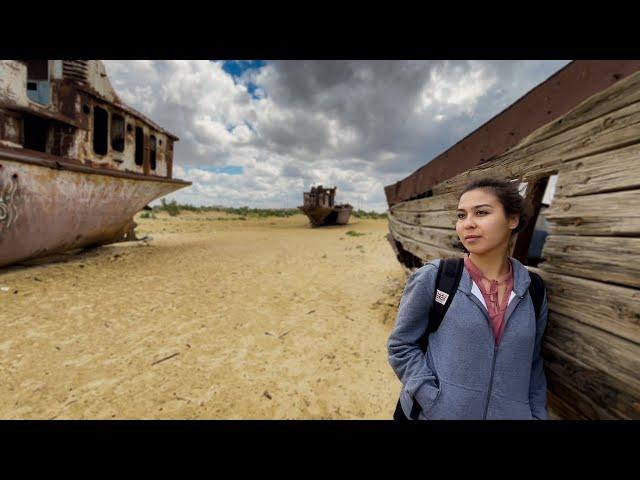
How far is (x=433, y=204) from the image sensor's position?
3.15 m

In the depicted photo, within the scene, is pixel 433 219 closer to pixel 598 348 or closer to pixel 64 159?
pixel 598 348

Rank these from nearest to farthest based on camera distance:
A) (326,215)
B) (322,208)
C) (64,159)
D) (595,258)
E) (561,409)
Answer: (595,258), (561,409), (64,159), (322,208), (326,215)

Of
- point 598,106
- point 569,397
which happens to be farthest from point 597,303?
point 598,106

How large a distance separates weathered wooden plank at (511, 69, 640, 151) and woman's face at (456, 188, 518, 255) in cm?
68

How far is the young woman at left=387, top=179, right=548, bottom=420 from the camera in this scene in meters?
1.14

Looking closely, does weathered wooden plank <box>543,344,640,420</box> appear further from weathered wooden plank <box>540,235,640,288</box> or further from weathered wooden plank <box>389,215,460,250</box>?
weathered wooden plank <box>389,215,460,250</box>

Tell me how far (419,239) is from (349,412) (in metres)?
2.32

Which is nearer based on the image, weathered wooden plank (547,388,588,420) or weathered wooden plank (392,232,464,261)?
weathered wooden plank (547,388,588,420)

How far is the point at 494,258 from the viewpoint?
1.27m

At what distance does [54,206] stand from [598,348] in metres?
9.16

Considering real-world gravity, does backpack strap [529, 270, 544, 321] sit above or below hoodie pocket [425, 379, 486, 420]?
above

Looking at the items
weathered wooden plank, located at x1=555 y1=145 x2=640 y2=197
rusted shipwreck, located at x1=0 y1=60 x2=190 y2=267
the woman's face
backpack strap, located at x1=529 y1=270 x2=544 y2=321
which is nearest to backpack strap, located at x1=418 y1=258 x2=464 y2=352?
the woman's face
